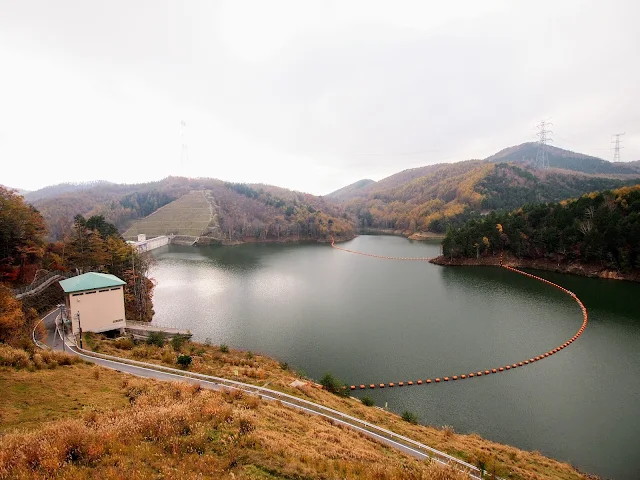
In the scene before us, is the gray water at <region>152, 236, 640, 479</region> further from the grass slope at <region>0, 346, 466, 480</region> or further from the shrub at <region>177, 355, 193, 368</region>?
the grass slope at <region>0, 346, 466, 480</region>

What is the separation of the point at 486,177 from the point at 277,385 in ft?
420

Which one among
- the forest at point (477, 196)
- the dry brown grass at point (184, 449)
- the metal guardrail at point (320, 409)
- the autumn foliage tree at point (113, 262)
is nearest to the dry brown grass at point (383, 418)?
the metal guardrail at point (320, 409)

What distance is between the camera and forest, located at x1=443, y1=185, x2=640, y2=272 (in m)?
43.1

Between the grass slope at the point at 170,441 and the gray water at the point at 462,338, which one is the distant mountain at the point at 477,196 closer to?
the gray water at the point at 462,338

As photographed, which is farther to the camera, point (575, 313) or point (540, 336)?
point (575, 313)

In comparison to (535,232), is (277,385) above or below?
below

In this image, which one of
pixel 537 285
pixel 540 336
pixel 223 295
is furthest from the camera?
pixel 537 285

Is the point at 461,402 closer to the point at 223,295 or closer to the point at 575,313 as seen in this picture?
the point at 575,313

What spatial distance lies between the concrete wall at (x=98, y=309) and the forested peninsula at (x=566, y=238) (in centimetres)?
4917

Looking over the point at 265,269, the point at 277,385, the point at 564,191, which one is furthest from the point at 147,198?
the point at 564,191

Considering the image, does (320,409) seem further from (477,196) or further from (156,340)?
(477,196)

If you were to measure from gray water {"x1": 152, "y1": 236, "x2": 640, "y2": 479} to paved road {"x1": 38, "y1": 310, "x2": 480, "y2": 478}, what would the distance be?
16.1ft

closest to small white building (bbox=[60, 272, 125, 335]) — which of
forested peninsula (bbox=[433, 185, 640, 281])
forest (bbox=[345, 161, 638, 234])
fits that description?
forested peninsula (bbox=[433, 185, 640, 281])

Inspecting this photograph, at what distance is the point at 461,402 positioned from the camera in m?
17.7
